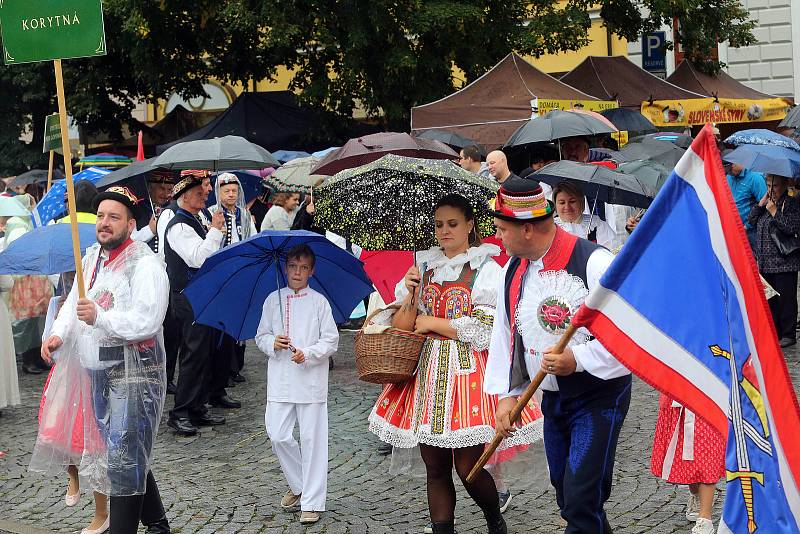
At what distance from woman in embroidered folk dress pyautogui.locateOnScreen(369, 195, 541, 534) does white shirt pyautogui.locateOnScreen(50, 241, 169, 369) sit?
1176mm

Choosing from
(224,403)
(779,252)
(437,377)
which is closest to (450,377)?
(437,377)

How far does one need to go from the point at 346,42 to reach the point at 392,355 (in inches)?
545

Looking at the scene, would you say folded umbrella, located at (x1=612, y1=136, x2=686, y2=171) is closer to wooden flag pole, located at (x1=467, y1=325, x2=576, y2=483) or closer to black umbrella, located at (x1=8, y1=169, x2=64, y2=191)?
wooden flag pole, located at (x1=467, y1=325, x2=576, y2=483)

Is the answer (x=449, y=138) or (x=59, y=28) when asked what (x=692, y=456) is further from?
(x=449, y=138)

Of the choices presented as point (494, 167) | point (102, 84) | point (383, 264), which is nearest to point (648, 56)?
point (102, 84)

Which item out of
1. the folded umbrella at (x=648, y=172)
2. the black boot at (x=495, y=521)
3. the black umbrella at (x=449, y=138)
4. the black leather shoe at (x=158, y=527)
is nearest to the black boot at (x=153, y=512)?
the black leather shoe at (x=158, y=527)

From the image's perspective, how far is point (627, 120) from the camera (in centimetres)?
1498

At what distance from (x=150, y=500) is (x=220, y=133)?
1496 centimetres

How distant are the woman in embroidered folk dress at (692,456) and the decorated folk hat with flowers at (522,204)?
1.48 metres

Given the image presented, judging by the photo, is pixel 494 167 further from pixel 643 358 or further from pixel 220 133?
pixel 220 133

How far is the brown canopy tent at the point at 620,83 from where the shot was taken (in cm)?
1811

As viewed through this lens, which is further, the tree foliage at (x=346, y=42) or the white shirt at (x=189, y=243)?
the tree foliage at (x=346, y=42)

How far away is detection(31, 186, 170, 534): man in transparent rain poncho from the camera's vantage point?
598 centimetres

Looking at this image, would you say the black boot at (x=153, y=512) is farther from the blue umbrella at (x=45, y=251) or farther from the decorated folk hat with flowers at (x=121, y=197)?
the blue umbrella at (x=45, y=251)
